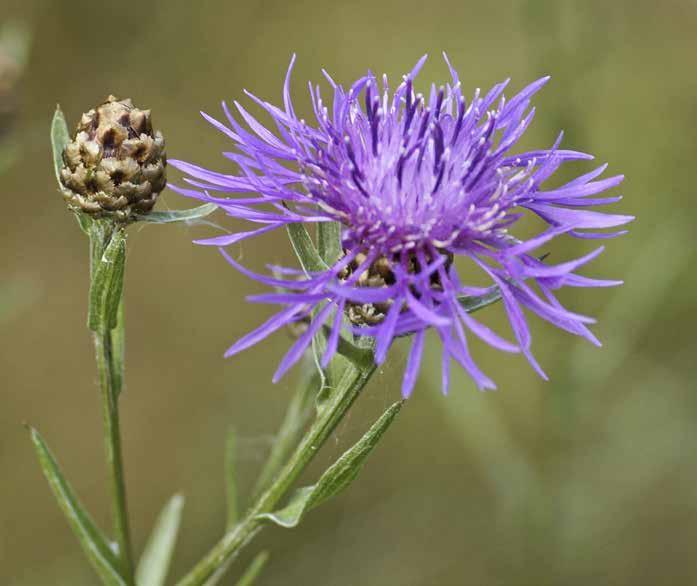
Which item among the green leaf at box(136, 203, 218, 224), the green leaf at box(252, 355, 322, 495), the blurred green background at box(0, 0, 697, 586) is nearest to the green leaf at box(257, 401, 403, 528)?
the green leaf at box(252, 355, 322, 495)

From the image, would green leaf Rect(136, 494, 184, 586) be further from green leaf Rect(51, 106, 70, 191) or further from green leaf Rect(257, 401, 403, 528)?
green leaf Rect(51, 106, 70, 191)

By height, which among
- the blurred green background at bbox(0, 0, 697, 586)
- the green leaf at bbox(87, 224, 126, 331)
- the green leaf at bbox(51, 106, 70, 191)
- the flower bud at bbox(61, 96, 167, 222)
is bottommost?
the blurred green background at bbox(0, 0, 697, 586)

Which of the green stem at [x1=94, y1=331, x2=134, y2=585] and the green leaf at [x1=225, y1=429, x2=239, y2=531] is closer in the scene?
the green stem at [x1=94, y1=331, x2=134, y2=585]

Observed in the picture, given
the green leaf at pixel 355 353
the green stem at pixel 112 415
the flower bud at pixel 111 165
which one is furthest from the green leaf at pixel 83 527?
the green leaf at pixel 355 353

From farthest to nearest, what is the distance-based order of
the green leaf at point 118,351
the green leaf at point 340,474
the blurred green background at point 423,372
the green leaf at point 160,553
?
the blurred green background at point 423,372, the green leaf at point 160,553, the green leaf at point 118,351, the green leaf at point 340,474

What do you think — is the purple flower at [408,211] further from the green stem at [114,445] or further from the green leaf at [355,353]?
the green stem at [114,445]

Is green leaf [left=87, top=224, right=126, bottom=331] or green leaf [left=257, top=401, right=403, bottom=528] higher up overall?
green leaf [left=87, top=224, right=126, bottom=331]

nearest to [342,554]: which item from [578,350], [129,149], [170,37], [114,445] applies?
[578,350]

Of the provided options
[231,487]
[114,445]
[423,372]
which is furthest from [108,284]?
[423,372]
